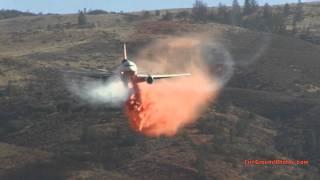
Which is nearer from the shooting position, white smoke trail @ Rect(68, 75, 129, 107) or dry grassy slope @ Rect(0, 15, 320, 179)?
dry grassy slope @ Rect(0, 15, 320, 179)

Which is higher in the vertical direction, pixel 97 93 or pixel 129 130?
pixel 129 130

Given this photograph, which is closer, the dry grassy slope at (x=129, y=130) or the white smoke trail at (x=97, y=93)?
the dry grassy slope at (x=129, y=130)

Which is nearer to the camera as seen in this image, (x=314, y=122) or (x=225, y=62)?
(x=314, y=122)

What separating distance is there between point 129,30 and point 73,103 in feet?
270

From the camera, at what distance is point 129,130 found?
83.4 metres

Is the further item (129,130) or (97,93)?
(97,93)

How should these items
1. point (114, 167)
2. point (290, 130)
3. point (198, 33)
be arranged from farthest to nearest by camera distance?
point (198, 33), point (290, 130), point (114, 167)

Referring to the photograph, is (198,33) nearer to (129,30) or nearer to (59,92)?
(129,30)

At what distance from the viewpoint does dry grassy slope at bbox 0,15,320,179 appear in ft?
235

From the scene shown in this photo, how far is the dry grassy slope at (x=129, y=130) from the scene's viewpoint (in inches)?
2817

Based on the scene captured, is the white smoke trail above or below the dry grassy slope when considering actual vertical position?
above

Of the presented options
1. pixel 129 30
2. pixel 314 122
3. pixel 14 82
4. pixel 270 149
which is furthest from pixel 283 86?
pixel 129 30

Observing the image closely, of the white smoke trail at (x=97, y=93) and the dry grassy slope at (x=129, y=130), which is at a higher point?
the white smoke trail at (x=97, y=93)

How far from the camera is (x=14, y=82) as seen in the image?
389 feet
